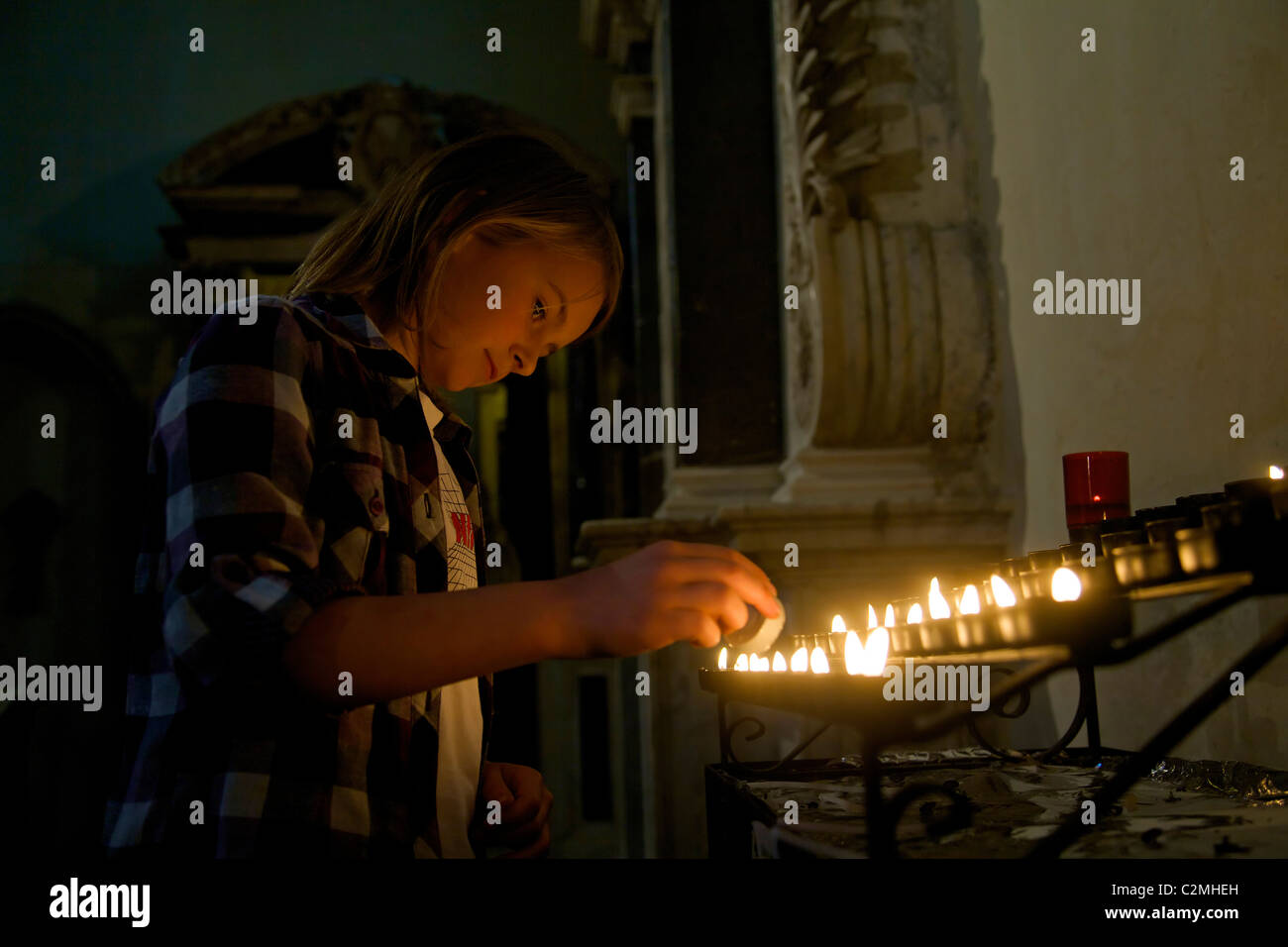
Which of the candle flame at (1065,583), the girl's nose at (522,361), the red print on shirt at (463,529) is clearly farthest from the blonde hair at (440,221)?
the candle flame at (1065,583)

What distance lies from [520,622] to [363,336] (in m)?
0.39

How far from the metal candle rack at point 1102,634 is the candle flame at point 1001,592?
4.3 inches

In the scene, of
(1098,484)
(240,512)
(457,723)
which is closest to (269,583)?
(240,512)

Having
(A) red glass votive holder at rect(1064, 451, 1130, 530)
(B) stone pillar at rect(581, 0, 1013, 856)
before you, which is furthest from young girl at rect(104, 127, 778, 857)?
(B) stone pillar at rect(581, 0, 1013, 856)

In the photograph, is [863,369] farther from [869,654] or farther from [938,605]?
[869,654]

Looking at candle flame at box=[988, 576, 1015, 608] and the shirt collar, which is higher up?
the shirt collar

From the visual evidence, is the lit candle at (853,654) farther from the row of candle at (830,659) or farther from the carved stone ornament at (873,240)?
the carved stone ornament at (873,240)

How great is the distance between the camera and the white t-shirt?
3.52 feet

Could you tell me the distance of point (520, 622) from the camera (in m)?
0.75

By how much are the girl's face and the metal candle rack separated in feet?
1.95

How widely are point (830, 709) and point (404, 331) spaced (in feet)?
2.26

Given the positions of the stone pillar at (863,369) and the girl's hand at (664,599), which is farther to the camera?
the stone pillar at (863,369)

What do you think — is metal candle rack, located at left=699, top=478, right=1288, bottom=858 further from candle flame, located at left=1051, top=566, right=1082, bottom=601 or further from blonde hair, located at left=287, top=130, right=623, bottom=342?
blonde hair, located at left=287, top=130, right=623, bottom=342

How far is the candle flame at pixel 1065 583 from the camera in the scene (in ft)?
2.29
